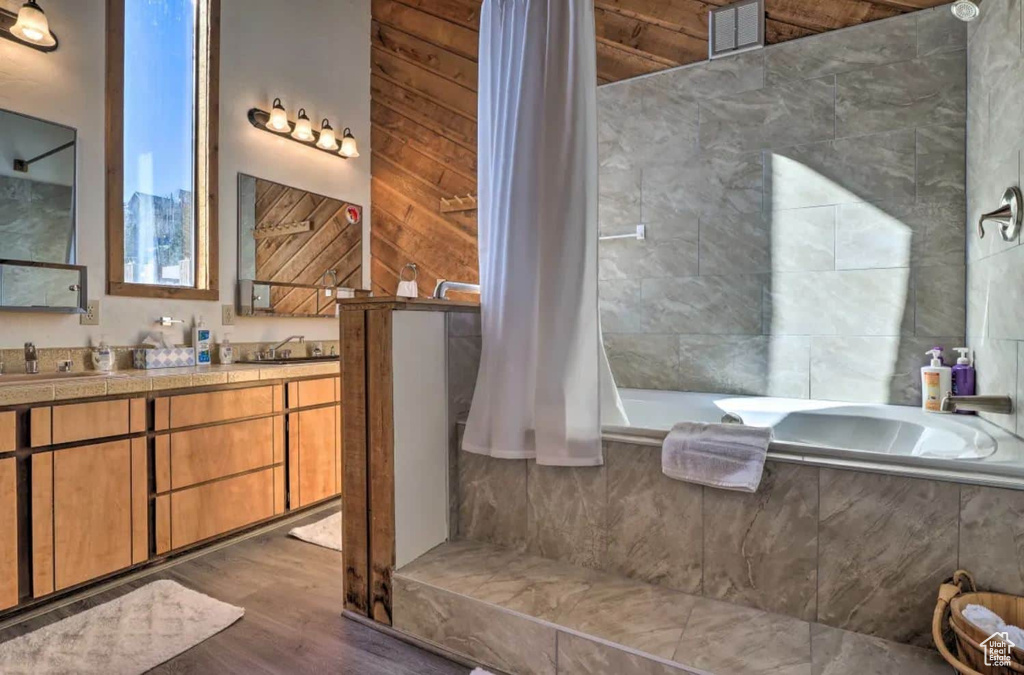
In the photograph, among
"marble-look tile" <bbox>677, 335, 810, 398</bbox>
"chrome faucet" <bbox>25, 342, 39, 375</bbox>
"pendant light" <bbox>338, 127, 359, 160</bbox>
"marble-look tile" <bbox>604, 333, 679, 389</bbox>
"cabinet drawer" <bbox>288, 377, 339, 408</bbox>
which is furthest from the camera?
"pendant light" <bbox>338, 127, 359, 160</bbox>

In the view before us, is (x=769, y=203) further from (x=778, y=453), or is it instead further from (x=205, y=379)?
(x=205, y=379)

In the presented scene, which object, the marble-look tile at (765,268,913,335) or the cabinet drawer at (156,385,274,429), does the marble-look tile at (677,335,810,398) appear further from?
the cabinet drawer at (156,385,274,429)

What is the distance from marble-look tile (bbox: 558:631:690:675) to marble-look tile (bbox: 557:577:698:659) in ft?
0.09

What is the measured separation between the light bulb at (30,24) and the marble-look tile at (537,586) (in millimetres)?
2798

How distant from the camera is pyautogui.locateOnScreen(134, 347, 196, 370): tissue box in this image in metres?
2.68

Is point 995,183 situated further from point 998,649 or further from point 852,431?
point 998,649

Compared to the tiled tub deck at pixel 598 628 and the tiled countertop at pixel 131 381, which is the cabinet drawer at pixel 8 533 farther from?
the tiled tub deck at pixel 598 628

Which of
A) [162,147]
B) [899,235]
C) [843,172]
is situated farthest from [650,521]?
[162,147]

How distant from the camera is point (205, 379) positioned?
2.43m

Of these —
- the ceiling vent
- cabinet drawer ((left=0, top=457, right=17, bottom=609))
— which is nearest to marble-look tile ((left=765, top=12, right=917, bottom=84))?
the ceiling vent

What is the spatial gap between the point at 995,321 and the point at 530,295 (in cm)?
164

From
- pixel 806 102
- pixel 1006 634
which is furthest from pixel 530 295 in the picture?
pixel 806 102

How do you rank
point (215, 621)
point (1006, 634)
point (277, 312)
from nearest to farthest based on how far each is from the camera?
point (1006, 634) → point (215, 621) → point (277, 312)

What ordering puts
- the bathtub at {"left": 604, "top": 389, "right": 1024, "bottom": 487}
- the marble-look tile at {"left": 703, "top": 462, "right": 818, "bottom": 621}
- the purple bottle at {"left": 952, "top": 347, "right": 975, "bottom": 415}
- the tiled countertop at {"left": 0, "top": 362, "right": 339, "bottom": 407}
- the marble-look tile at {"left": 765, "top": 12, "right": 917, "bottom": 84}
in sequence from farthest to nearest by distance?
the marble-look tile at {"left": 765, "top": 12, "right": 917, "bottom": 84} < the purple bottle at {"left": 952, "top": 347, "right": 975, "bottom": 415} < the tiled countertop at {"left": 0, "top": 362, "right": 339, "bottom": 407} < the marble-look tile at {"left": 703, "top": 462, "right": 818, "bottom": 621} < the bathtub at {"left": 604, "top": 389, "right": 1024, "bottom": 487}
